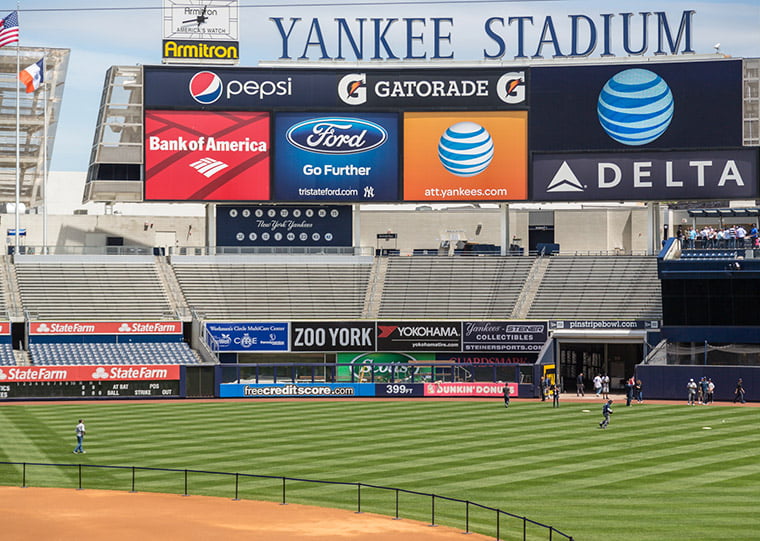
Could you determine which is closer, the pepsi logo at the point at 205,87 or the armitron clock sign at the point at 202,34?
the pepsi logo at the point at 205,87

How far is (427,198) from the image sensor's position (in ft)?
239

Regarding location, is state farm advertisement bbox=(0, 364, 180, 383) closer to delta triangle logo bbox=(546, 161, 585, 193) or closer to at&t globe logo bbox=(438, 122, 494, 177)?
at&t globe logo bbox=(438, 122, 494, 177)

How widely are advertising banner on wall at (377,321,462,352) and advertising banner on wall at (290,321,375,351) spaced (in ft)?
2.55

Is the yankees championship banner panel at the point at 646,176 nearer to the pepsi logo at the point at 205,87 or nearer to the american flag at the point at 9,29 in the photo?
the pepsi logo at the point at 205,87

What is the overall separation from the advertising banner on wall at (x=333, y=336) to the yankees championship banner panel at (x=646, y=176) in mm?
14521

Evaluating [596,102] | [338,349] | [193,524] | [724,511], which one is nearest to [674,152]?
[596,102]

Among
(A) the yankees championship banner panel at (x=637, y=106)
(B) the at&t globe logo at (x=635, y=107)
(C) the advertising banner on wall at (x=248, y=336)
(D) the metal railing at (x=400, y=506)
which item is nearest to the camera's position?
(D) the metal railing at (x=400, y=506)

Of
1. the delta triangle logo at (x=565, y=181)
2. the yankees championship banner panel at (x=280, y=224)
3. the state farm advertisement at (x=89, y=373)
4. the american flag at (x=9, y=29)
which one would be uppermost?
the american flag at (x=9, y=29)

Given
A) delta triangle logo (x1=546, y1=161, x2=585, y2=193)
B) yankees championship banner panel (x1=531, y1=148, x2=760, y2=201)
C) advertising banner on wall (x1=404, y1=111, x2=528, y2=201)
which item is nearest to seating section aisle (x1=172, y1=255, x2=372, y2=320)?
advertising banner on wall (x1=404, y1=111, x2=528, y2=201)

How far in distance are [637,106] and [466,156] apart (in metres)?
11.1

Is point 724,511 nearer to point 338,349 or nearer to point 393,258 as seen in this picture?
point 338,349

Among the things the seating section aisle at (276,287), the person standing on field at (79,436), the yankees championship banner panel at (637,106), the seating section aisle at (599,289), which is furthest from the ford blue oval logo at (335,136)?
the person standing on field at (79,436)

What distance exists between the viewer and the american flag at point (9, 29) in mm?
65812

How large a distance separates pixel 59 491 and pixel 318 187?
136ft
